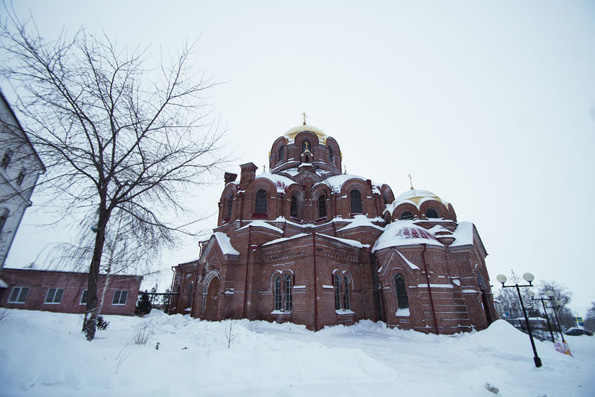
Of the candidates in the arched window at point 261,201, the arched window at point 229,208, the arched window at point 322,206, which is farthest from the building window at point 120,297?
the arched window at point 322,206

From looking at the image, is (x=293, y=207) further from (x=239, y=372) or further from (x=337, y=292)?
(x=239, y=372)

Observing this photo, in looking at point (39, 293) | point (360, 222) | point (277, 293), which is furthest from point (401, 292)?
point (39, 293)

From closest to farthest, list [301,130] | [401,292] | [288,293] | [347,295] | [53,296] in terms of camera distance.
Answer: [401,292] → [288,293] → [347,295] → [53,296] → [301,130]

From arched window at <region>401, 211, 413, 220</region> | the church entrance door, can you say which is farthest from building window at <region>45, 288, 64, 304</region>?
arched window at <region>401, 211, 413, 220</region>

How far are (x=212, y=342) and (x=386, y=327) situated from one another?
10.5m

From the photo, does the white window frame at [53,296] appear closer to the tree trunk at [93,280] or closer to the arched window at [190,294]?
the arched window at [190,294]

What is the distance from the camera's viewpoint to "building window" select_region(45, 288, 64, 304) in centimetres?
2230

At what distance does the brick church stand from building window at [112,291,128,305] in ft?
17.0

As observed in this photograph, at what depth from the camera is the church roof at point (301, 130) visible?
27.4 m

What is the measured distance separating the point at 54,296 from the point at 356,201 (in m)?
25.8

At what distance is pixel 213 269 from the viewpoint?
18.2 metres

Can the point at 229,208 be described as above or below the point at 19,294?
above

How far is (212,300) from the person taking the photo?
58.3ft

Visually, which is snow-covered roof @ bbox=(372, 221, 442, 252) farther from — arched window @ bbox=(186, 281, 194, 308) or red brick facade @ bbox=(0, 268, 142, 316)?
red brick facade @ bbox=(0, 268, 142, 316)
